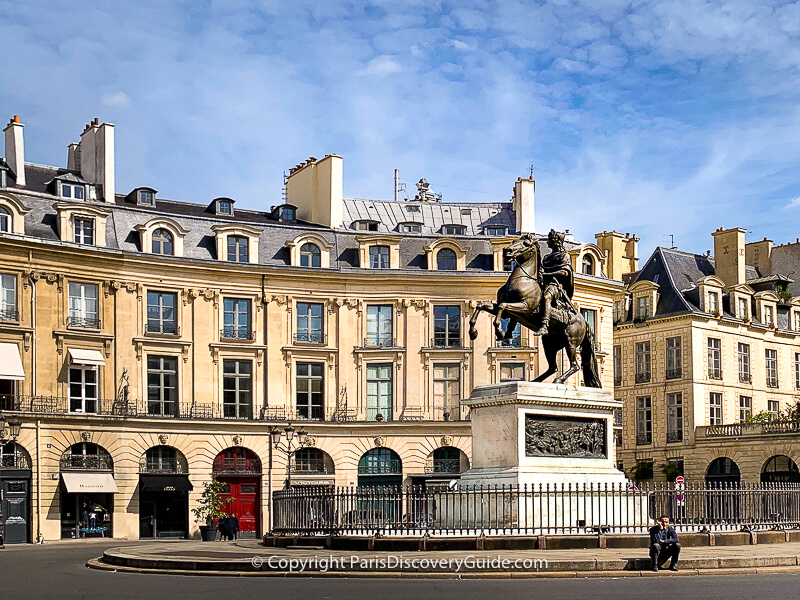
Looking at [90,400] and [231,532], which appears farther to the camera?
[90,400]

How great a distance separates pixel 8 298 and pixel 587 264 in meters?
28.9

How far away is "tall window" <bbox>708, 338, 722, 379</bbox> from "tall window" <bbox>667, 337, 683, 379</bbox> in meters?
1.78

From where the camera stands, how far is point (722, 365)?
235ft

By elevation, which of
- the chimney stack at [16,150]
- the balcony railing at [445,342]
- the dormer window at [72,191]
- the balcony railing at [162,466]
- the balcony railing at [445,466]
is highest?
the chimney stack at [16,150]

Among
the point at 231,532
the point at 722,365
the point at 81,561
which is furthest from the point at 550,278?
the point at 722,365

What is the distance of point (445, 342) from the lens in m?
61.3

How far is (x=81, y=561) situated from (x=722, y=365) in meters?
48.7

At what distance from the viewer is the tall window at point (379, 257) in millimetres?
61281

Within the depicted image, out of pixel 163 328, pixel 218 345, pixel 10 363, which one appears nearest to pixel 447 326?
pixel 218 345

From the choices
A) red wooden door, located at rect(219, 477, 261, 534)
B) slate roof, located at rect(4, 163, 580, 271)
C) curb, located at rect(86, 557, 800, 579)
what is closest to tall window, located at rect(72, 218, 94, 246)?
slate roof, located at rect(4, 163, 580, 271)

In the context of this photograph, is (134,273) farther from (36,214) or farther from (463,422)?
(463,422)

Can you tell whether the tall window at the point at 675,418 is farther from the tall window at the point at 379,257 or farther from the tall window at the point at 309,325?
the tall window at the point at 309,325

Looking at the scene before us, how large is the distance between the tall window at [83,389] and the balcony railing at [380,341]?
13185 mm

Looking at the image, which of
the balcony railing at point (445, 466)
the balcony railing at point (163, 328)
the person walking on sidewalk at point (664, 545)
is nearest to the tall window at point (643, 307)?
the balcony railing at point (445, 466)
